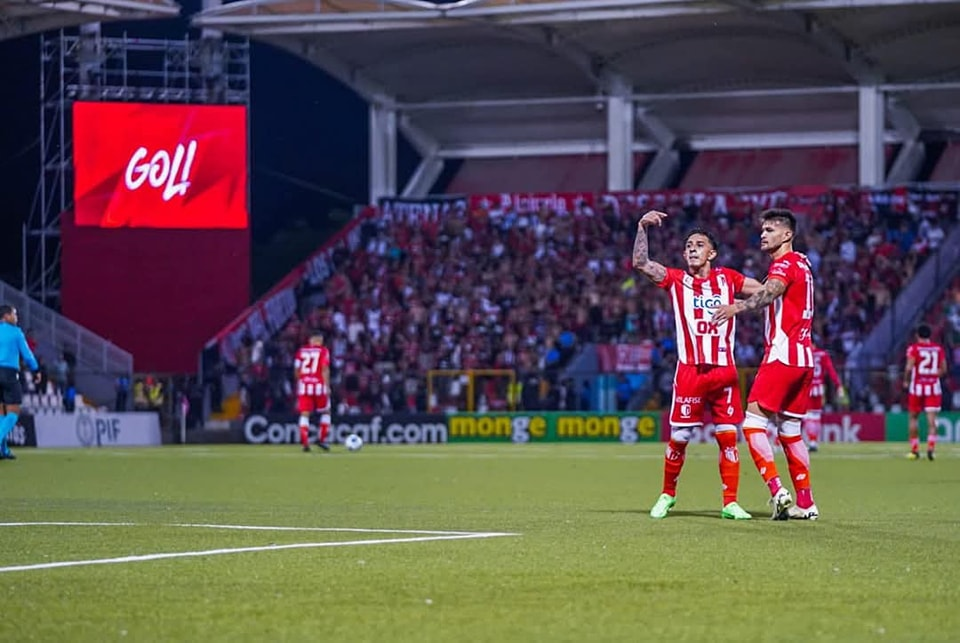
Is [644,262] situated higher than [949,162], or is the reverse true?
[949,162]

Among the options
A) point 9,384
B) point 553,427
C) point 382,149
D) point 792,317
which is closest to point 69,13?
point 382,149

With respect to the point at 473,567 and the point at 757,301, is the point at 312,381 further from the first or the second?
the point at 473,567

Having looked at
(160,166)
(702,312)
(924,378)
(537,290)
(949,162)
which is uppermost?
(949,162)

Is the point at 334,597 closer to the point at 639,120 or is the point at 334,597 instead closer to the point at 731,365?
the point at 731,365

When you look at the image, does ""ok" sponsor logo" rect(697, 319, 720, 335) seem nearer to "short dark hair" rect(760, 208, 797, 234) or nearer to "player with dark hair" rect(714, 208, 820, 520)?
"player with dark hair" rect(714, 208, 820, 520)

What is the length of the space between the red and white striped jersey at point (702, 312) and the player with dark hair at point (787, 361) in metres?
0.40

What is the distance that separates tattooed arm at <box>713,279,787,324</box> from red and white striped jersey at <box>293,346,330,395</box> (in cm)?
1970

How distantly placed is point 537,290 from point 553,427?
561cm

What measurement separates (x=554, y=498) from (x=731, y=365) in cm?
360

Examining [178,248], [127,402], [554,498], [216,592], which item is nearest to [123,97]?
[178,248]

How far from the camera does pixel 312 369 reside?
32.7 m

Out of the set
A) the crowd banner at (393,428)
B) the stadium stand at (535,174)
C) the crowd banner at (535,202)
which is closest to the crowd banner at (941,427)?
the crowd banner at (393,428)

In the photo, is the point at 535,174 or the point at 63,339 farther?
the point at 535,174

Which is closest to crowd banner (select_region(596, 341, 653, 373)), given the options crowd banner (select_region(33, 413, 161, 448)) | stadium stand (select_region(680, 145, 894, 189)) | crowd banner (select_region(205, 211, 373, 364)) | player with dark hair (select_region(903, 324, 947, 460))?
crowd banner (select_region(205, 211, 373, 364))
